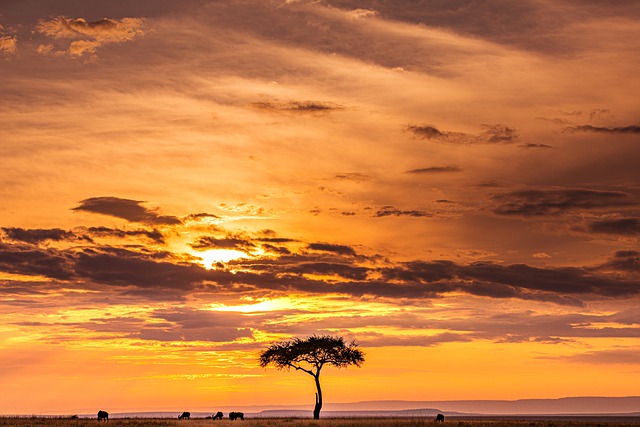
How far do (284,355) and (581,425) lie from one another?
4294 cm

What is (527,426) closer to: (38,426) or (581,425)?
(581,425)

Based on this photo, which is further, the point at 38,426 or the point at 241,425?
the point at 241,425

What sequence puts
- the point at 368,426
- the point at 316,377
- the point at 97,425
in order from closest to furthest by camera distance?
the point at 368,426 < the point at 97,425 < the point at 316,377

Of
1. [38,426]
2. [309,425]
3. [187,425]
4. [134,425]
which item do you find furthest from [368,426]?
[38,426]

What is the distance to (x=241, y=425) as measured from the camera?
9238cm

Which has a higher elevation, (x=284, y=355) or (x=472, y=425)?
(x=284, y=355)

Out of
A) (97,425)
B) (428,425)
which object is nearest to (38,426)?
(97,425)

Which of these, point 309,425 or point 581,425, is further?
point 581,425

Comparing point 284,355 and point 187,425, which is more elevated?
point 284,355

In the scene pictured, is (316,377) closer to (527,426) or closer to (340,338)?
(340,338)

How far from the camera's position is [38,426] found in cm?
A: 8631

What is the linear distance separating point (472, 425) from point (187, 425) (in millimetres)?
30410

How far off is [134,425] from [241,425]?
1144 cm

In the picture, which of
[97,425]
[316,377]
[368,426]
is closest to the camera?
[368,426]
